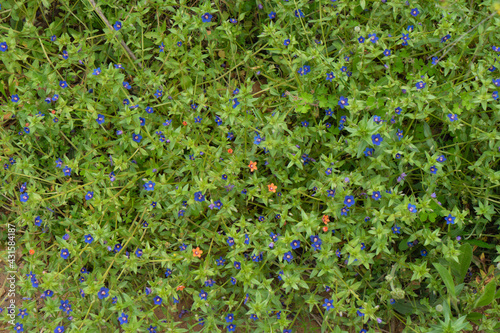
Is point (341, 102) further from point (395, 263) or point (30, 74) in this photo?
point (30, 74)

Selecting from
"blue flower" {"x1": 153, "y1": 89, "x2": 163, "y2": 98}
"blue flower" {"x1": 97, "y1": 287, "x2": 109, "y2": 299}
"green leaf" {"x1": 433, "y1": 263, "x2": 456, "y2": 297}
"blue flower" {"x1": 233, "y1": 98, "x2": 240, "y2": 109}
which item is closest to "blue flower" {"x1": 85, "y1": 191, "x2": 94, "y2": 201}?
"blue flower" {"x1": 97, "y1": 287, "x2": 109, "y2": 299}

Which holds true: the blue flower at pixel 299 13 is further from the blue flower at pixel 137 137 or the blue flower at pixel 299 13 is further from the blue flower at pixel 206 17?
the blue flower at pixel 137 137

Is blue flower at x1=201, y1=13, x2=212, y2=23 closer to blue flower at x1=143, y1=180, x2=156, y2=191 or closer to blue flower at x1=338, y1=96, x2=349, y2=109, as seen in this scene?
blue flower at x1=338, y1=96, x2=349, y2=109

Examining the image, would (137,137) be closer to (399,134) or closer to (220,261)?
(220,261)

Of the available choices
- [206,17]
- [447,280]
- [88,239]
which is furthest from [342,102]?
[88,239]

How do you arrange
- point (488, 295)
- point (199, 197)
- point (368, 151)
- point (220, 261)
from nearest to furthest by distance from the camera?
1. point (488, 295)
2. point (199, 197)
3. point (368, 151)
4. point (220, 261)
